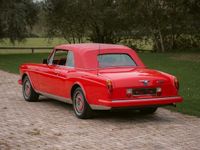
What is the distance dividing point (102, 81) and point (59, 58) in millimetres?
2493

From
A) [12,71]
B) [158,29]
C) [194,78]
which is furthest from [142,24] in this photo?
[194,78]

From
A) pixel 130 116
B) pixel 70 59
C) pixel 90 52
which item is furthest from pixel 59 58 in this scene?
pixel 130 116

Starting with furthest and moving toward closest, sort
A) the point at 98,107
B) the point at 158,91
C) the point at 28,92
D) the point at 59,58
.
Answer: the point at 28,92
the point at 59,58
the point at 158,91
the point at 98,107

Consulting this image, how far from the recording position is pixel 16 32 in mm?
34156

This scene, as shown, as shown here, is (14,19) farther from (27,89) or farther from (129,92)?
(129,92)

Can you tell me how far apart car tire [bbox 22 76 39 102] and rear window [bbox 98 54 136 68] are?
8.57ft

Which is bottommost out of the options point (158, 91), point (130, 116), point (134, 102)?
point (130, 116)

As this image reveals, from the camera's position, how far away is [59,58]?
11461 mm

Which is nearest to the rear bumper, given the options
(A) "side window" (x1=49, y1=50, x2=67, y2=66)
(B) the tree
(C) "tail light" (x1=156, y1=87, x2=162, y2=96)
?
(C) "tail light" (x1=156, y1=87, x2=162, y2=96)

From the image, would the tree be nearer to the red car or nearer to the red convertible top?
the red car

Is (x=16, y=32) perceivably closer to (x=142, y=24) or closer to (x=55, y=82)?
(x=142, y=24)

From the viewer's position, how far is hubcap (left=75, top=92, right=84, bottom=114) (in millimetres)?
9812

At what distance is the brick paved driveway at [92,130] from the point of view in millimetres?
7621

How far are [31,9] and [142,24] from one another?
8596mm
